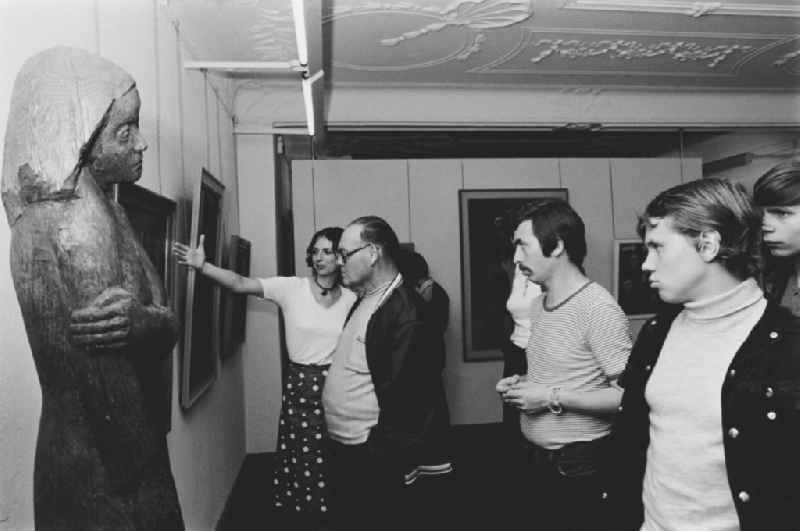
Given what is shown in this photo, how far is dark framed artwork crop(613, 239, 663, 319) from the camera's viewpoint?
7500 mm

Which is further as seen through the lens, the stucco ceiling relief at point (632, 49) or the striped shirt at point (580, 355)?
the stucco ceiling relief at point (632, 49)

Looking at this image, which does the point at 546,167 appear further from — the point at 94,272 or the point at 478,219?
the point at 94,272

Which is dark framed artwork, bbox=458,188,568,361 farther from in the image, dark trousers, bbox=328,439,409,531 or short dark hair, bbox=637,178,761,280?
short dark hair, bbox=637,178,761,280

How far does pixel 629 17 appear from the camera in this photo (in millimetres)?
5363

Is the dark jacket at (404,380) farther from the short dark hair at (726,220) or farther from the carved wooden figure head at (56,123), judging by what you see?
the carved wooden figure head at (56,123)

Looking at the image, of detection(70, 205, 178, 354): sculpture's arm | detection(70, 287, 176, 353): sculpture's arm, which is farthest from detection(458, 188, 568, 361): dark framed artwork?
detection(70, 287, 176, 353): sculpture's arm

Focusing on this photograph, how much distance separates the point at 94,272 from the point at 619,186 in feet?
23.8

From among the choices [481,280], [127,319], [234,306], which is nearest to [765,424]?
[127,319]

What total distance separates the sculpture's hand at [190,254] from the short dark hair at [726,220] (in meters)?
2.58

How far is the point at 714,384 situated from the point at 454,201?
5.69 meters

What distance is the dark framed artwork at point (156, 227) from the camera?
2566 millimetres

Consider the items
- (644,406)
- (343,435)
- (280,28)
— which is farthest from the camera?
(280,28)

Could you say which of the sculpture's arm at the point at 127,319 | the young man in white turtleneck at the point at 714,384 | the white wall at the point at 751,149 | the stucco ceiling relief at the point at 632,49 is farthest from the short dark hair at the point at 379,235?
the white wall at the point at 751,149

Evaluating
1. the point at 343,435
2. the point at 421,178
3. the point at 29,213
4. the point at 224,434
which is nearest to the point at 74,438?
the point at 29,213
